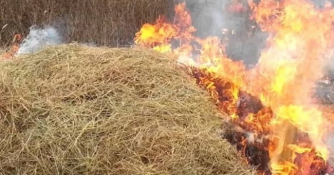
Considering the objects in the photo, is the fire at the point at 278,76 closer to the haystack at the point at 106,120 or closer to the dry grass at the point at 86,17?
the haystack at the point at 106,120

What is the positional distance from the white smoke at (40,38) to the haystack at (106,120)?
1053 millimetres

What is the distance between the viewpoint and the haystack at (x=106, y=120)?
3434 mm

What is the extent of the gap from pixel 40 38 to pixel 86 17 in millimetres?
872

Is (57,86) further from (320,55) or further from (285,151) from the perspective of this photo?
(320,55)

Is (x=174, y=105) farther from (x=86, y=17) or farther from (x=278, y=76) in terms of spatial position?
(x=86, y=17)

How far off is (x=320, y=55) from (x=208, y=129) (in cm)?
224

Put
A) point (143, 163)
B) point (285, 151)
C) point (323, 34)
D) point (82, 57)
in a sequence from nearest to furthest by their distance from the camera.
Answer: point (143, 163), point (285, 151), point (82, 57), point (323, 34)

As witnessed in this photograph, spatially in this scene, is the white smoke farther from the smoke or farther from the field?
the smoke

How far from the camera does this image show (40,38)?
239 inches

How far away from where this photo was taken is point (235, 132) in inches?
155

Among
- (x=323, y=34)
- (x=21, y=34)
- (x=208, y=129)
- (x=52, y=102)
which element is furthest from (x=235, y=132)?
(x=21, y=34)

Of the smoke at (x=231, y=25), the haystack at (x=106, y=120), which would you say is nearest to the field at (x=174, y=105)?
the haystack at (x=106, y=120)

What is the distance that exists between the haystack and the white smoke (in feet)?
3.46

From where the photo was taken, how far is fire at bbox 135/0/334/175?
3791 mm
